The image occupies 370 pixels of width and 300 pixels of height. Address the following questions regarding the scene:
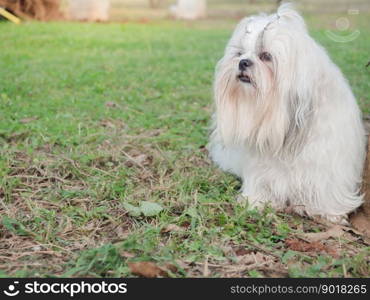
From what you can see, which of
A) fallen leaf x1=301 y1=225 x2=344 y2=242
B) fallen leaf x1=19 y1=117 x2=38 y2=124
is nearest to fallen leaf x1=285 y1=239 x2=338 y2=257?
fallen leaf x1=301 y1=225 x2=344 y2=242

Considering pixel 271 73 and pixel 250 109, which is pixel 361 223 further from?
pixel 271 73

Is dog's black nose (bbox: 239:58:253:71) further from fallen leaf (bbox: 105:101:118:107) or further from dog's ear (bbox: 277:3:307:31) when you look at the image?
fallen leaf (bbox: 105:101:118:107)

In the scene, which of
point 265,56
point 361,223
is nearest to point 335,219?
point 361,223

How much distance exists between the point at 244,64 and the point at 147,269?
1.39 metres

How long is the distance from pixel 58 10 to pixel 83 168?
11.4 metres

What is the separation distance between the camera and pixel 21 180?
3996 millimetres

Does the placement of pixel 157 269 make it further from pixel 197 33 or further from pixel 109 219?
pixel 197 33

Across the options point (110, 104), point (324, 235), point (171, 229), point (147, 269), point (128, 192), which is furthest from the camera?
point (110, 104)

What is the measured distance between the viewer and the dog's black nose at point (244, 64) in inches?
131

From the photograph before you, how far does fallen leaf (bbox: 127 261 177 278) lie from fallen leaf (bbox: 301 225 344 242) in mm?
1018

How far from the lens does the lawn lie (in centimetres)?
292

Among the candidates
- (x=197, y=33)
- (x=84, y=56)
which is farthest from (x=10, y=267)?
(x=197, y=33)

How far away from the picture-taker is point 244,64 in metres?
3.36

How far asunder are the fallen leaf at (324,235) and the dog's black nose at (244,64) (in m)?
1.07
